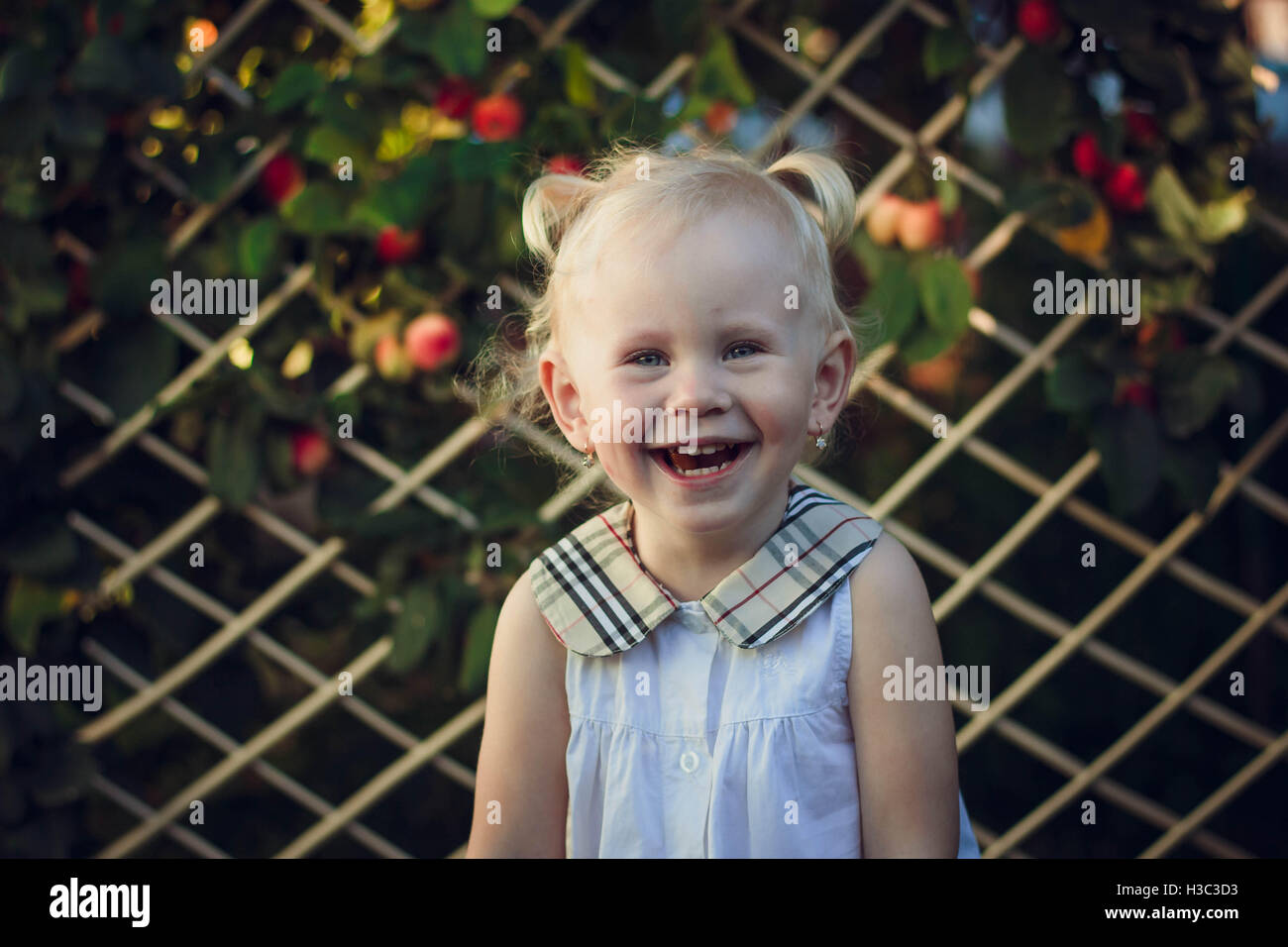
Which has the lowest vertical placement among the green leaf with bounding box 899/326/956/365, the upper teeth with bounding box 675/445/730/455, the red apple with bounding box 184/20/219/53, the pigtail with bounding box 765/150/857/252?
the upper teeth with bounding box 675/445/730/455

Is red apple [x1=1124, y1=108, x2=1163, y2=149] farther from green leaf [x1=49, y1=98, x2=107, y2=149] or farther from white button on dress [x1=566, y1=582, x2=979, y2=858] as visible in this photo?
green leaf [x1=49, y1=98, x2=107, y2=149]

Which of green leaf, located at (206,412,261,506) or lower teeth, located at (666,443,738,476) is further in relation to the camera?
green leaf, located at (206,412,261,506)

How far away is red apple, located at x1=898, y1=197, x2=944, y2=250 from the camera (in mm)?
1265

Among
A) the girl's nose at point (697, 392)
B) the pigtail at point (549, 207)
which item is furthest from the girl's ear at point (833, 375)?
Result: the pigtail at point (549, 207)

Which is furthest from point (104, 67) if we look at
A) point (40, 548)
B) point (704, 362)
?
point (704, 362)

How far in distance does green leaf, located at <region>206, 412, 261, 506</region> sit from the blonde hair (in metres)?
0.52

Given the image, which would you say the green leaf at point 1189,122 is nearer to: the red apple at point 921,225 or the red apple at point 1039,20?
the red apple at point 1039,20

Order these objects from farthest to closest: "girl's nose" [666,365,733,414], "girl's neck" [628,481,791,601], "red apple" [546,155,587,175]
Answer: "red apple" [546,155,587,175] → "girl's neck" [628,481,791,601] → "girl's nose" [666,365,733,414]

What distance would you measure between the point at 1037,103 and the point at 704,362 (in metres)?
0.77

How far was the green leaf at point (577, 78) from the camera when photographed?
1255 millimetres

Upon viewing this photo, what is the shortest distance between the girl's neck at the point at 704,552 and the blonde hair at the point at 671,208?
0.30ft

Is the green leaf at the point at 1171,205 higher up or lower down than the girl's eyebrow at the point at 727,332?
higher up

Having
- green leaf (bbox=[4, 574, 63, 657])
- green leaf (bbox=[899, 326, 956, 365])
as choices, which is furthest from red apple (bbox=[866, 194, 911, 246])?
green leaf (bbox=[4, 574, 63, 657])

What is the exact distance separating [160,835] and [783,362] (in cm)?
116
